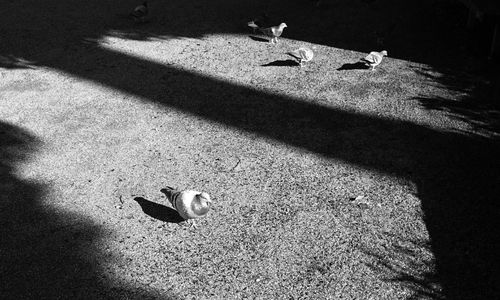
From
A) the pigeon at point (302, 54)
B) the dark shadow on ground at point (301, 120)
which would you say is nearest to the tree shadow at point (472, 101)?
the dark shadow on ground at point (301, 120)

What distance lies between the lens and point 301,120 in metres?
6.63

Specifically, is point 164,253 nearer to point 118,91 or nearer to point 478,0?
point 118,91

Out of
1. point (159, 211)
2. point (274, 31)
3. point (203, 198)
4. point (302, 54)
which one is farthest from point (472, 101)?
point (159, 211)

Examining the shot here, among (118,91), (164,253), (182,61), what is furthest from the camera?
(182,61)

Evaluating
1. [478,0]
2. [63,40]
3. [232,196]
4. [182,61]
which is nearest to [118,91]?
[182,61]

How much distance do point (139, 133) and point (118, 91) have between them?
4.34 feet

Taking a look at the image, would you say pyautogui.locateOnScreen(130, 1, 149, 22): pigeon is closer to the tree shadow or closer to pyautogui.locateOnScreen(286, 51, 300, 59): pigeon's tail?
pyautogui.locateOnScreen(286, 51, 300, 59): pigeon's tail

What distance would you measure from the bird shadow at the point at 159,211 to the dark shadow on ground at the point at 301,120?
0.56m

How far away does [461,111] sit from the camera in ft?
21.6

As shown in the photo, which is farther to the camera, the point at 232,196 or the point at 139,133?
the point at 139,133

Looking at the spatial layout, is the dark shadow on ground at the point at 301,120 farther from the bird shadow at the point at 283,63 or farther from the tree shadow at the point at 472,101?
the bird shadow at the point at 283,63

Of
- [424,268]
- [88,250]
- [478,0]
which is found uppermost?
[478,0]

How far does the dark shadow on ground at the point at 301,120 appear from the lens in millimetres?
4465

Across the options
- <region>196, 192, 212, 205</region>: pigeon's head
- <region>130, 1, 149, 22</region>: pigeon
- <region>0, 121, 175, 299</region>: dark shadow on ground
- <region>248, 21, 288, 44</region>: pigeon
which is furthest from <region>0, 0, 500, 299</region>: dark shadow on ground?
<region>196, 192, 212, 205</region>: pigeon's head
